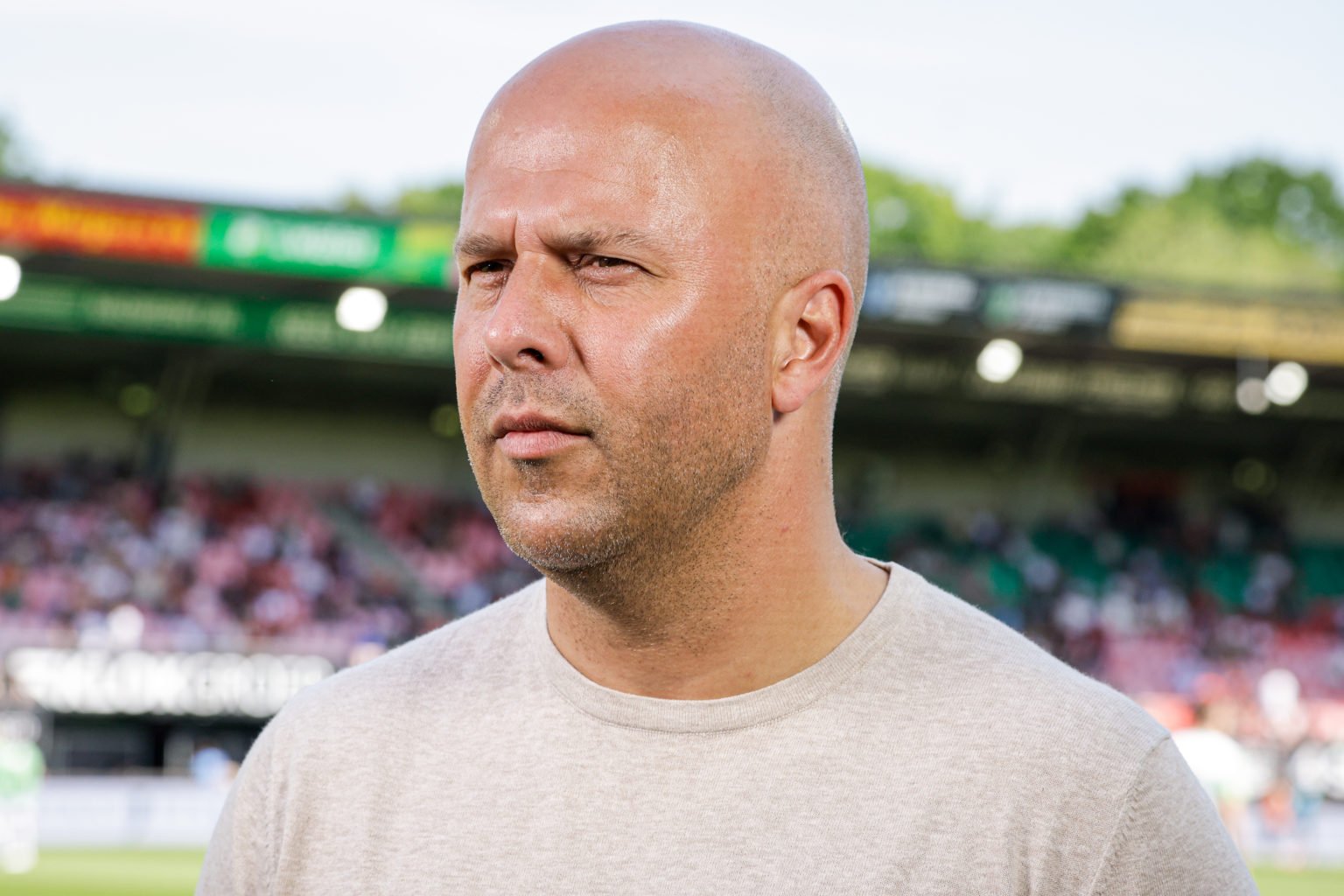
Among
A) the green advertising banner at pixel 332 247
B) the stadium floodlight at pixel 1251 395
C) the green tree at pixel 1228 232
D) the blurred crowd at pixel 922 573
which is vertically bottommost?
the blurred crowd at pixel 922 573

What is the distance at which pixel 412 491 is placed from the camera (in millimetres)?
27047

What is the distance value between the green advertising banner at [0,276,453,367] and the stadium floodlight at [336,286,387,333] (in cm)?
18

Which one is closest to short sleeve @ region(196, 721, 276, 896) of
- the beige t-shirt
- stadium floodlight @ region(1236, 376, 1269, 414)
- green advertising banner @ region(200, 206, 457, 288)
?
the beige t-shirt

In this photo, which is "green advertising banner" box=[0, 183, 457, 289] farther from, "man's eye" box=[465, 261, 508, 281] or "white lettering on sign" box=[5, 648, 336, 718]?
"man's eye" box=[465, 261, 508, 281]

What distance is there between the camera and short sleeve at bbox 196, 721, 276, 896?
85.5 inches

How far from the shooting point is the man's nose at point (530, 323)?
6.42 ft

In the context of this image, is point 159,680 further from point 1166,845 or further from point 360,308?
point 1166,845

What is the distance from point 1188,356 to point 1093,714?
85.0ft

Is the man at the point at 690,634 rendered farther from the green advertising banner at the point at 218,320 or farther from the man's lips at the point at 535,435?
the green advertising banner at the point at 218,320

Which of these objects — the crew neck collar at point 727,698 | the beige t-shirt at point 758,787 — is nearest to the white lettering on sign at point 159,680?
the beige t-shirt at point 758,787

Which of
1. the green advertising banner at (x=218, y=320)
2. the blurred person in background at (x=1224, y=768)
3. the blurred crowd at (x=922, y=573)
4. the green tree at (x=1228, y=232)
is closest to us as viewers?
the blurred person in background at (x=1224, y=768)

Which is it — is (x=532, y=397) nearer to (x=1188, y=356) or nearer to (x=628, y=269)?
(x=628, y=269)

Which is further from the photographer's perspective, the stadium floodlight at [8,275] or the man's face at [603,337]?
the stadium floodlight at [8,275]

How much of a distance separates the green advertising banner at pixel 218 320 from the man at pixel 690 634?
20994 millimetres
